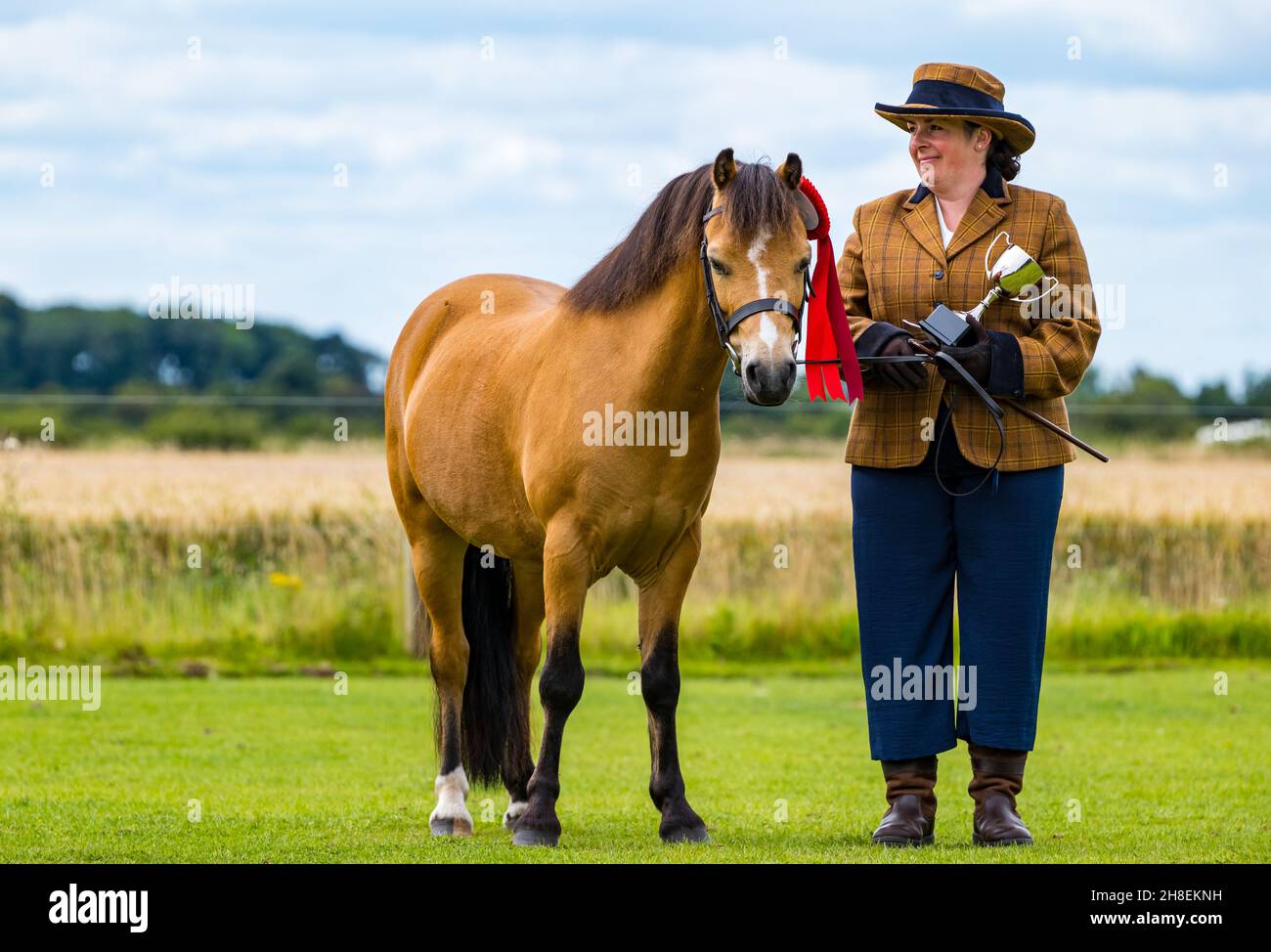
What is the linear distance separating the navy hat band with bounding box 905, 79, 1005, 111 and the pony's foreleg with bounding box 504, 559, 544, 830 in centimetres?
255

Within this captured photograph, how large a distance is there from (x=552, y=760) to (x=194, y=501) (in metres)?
9.14

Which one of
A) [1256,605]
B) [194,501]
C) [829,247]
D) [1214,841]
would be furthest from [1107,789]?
[194,501]

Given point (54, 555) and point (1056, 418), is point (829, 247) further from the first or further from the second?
point (54, 555)

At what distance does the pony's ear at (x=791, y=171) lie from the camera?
549 cm

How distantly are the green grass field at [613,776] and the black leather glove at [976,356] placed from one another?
1.70 meters

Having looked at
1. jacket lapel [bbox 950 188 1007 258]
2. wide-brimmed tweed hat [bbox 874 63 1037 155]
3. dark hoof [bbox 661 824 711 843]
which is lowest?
dark hoof [bbox 661 824 711 843]

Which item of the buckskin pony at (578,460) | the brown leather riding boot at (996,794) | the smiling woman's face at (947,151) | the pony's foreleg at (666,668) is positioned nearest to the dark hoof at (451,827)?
the buckskin pony at (578,460)

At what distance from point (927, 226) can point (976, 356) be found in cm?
60

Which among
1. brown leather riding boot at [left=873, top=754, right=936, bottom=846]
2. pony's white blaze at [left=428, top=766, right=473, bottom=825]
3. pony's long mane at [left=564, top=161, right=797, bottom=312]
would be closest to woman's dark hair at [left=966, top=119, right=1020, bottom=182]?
pony's long mane at [left=564, top=161, right=797, bottom=312]

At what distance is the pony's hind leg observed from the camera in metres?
7.02

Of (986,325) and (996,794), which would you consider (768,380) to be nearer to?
(986,325)

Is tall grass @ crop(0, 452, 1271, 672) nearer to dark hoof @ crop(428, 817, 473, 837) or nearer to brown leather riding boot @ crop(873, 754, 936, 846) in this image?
dark hoof @ crop(428, 817, 473, 837)

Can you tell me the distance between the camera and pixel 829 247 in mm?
5676

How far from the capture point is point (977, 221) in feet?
19.4
